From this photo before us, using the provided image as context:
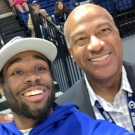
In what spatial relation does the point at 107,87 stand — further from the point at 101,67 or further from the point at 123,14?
the point at 123,14

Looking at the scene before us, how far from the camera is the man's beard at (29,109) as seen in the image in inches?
55.3

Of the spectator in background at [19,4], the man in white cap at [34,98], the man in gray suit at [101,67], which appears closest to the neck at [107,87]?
the man in gray suit at [101,67]

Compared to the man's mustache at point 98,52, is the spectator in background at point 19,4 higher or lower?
lower

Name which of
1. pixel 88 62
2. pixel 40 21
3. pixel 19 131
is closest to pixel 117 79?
pixel 88 62

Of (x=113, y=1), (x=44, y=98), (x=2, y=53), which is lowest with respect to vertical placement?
(x=113, y=1)

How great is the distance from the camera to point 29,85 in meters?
1.44

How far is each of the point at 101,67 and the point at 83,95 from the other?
Result: 26cm

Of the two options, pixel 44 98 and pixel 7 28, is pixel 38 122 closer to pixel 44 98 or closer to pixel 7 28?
pixel 44 98

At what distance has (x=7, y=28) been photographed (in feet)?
27.6

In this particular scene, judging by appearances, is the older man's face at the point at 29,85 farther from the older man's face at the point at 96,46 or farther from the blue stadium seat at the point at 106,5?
the blue stadium seat at the point at 106,5

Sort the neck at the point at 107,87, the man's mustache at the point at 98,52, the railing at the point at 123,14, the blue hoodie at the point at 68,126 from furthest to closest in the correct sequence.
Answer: the railing at the point at 123,14 → the neck at the point at 107,87 → the man's mustache at the point at 98,52 → the blue hoodie at the point at 68,126

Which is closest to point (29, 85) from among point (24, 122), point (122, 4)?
point (24, 122)

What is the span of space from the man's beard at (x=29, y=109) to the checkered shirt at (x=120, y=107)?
37 centimetres

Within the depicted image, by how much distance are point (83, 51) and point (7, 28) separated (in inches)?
280
